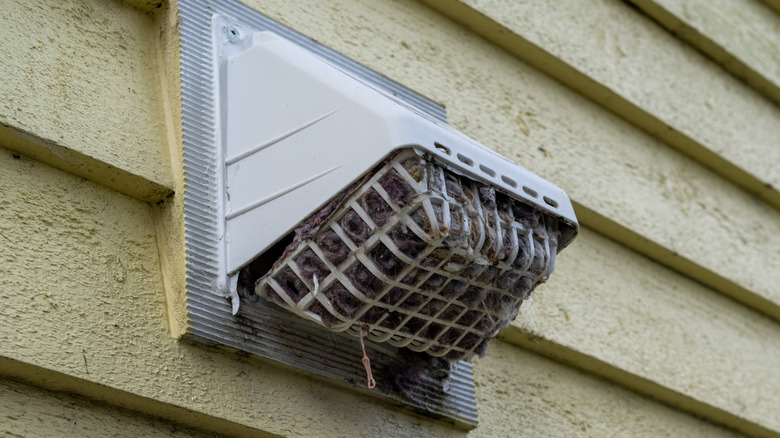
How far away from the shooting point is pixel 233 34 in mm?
1150

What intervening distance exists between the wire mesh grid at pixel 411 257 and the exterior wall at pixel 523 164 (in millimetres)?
115

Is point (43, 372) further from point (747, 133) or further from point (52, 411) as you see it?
point (747, 133)

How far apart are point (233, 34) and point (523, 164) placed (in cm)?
56

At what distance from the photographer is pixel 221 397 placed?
0.96m

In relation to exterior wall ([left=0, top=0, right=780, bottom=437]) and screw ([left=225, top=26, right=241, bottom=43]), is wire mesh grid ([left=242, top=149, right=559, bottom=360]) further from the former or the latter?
screw ([left=225, top=26, right=241, bottom=43])

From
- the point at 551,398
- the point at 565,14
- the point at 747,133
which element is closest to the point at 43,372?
the point at 551,398

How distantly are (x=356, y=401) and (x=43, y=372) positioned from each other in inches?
14.5

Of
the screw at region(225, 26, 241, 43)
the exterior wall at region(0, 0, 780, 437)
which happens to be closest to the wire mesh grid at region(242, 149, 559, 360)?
the exterior wall at region(0, 0, 780, 437)

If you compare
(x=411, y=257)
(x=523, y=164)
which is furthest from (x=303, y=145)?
(x=523, y=164)

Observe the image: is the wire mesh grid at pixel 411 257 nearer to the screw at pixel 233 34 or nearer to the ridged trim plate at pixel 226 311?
the ridged trim plate at pixel 226 311

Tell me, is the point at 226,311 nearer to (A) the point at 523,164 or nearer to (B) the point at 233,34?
(B) the point at 233,34

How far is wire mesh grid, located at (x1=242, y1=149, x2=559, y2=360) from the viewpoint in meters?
0.92

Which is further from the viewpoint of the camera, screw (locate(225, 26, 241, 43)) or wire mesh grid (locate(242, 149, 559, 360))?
screw (locate(225, 26, 241, 43))

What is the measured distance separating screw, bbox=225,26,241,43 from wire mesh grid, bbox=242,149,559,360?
12.0 inches
